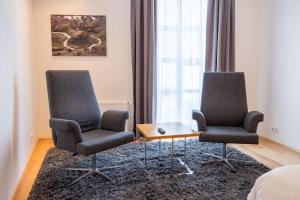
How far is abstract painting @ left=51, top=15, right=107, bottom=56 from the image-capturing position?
13.8 ft

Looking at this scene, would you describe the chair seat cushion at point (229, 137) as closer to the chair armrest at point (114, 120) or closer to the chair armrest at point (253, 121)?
the chair armrest at point (253, 121)

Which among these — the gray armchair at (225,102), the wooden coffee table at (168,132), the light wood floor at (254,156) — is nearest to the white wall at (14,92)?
the light wood floor at (254,156)

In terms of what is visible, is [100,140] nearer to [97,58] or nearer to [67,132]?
[67,132]

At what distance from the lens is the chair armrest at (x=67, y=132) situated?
8.73 feet

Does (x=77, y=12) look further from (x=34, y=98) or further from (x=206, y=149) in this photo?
(x=206, y=149)

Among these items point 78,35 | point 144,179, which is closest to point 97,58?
point 78,35

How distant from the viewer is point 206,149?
381cm

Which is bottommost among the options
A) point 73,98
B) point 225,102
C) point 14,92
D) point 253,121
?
point 253,121

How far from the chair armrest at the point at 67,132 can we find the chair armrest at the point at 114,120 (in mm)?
619

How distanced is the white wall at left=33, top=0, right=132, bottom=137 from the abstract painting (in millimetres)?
75

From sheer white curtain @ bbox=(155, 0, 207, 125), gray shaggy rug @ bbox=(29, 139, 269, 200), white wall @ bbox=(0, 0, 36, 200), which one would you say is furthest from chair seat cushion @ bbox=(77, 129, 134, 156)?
sheer white curtain @ bbox=(155, 0, 207, 125)

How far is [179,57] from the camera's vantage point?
14.8 ft

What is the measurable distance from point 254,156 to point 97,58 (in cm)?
266

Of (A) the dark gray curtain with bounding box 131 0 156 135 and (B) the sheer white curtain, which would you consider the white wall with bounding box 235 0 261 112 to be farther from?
(A) the dark gray curtain with bounding box 131 0 156 135
